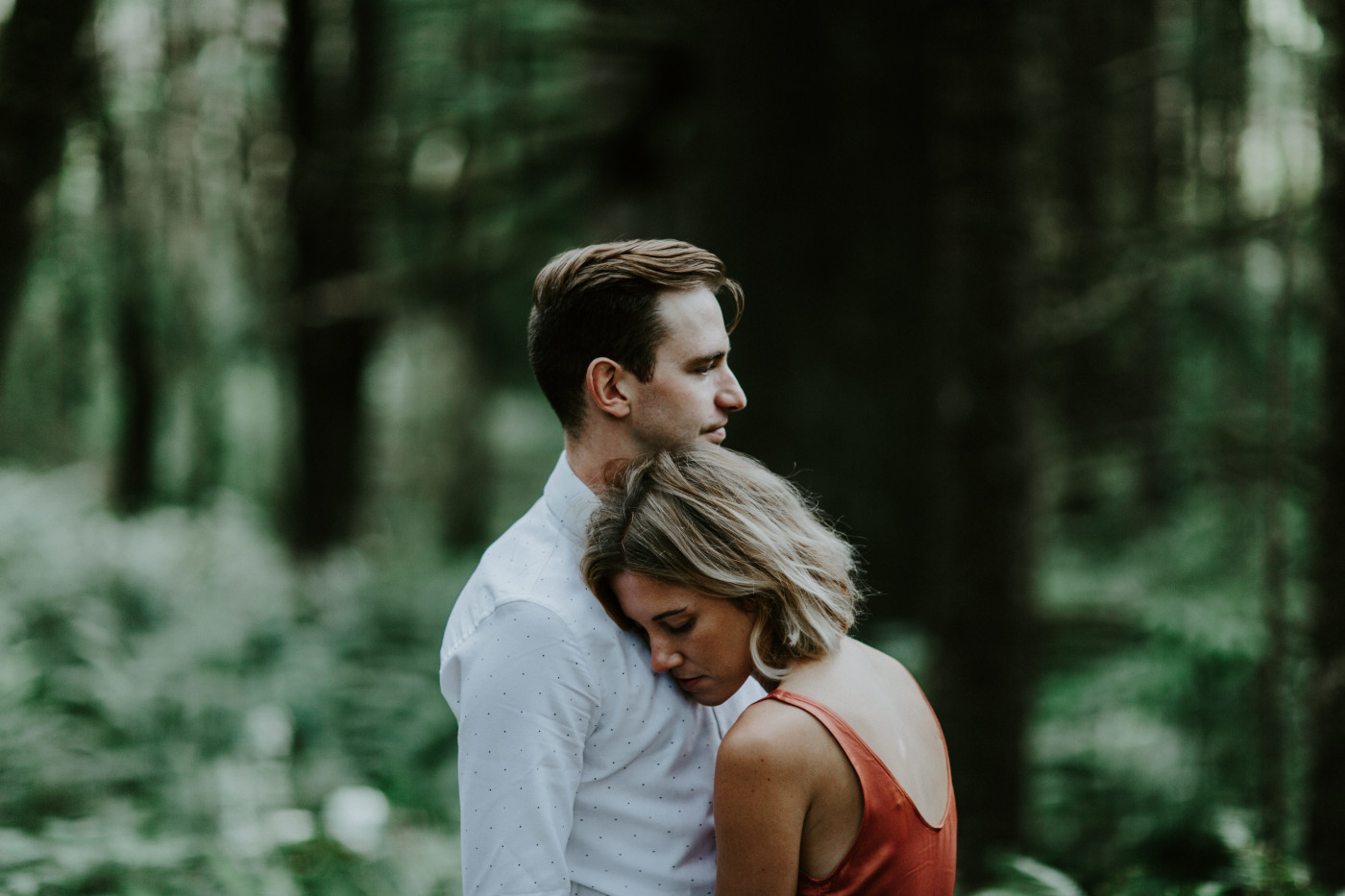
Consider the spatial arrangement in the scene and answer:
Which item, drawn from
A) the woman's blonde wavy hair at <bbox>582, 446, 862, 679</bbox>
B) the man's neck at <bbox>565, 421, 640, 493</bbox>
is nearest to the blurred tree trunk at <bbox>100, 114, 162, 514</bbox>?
the man's neck at <bbox>565, 421, 640, 493</bbox>

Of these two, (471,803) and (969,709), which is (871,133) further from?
(471,803)

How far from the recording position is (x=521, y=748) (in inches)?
86.6

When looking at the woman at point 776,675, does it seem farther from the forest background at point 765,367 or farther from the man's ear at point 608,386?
the forest background at point 765,367

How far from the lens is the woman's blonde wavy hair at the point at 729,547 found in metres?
2.28

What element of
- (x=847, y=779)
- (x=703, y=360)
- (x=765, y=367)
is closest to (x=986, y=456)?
(x=765, y=367)

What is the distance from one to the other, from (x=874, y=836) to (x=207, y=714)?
5.90 m

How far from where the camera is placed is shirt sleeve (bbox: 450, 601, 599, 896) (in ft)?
7.16

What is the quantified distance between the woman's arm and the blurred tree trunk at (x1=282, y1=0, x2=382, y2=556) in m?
9.93

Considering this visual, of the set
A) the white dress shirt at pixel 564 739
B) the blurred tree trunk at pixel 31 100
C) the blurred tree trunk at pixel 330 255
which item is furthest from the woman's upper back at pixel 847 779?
the blurred tree trunk at pixel 330 255

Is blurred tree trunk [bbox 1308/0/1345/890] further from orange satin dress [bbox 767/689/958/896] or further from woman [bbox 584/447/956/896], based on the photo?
orange satin dress [bbox 767/689/958/896]

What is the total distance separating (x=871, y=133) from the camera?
7582 mm

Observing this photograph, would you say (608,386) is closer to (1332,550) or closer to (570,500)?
(570,500)

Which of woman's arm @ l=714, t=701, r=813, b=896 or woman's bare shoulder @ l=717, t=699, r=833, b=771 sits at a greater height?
woman's bare shoulder @ l=717, t=699, r=833, b=771

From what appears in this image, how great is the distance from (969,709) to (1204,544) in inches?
188
